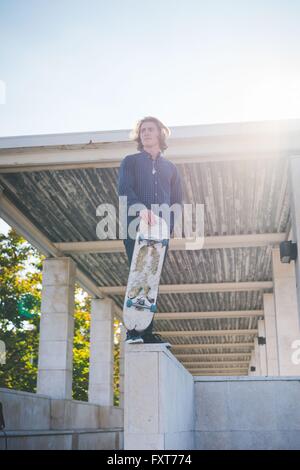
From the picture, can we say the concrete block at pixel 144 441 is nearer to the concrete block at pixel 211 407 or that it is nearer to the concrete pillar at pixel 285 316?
the concrete block at pixel 211 407

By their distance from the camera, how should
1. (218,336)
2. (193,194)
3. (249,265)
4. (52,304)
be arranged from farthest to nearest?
1. (218,336)
2. (249,265)
3. (52,304)
4. (193,194)

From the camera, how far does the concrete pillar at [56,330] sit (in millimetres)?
14891

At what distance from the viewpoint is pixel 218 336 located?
29125 mm

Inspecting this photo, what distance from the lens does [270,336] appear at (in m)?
19.6

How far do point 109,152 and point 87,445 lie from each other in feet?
30.2

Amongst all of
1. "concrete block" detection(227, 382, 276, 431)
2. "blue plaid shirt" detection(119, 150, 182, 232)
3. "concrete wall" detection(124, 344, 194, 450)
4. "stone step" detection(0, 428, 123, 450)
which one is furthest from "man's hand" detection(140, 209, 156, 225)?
"stone step" detection(0, 428, 123, 450)

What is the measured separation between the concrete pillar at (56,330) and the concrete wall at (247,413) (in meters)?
6.71

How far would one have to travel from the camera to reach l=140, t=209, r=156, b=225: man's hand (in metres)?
5.05

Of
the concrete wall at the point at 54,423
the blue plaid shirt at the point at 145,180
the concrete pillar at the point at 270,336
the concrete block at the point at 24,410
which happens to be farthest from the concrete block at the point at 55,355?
the blue plaid shirt at the point at 145,180

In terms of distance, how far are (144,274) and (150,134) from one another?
1.38m

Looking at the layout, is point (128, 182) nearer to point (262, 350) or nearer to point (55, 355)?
point (55, 355)

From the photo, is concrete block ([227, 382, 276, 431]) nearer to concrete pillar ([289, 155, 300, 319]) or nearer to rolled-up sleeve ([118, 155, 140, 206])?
concrete pillar ([289, 155, 300, 319])

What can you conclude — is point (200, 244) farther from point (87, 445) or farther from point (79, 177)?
point (87, 445)

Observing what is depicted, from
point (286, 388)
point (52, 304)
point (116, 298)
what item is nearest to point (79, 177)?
point (52, 304)
